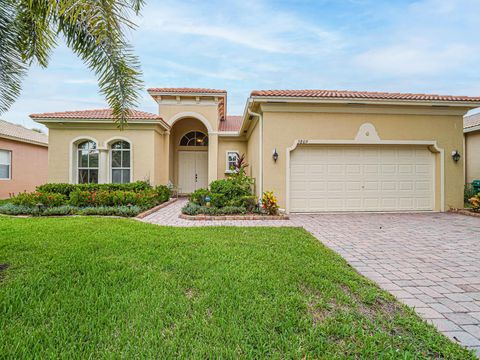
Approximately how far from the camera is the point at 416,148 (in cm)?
934

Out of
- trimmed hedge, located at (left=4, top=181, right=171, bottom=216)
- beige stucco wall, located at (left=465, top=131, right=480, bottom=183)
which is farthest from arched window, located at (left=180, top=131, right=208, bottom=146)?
beige stucco wall, located at (left=465, top=131, right=480, bottom=183)

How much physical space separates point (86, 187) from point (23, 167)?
8134 mm

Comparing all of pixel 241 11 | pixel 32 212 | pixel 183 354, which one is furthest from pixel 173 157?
pixel 183 354

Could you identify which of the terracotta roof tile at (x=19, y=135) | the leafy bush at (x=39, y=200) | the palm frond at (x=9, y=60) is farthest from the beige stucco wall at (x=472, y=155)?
the terracotta roof tile at (x=19, y=135)

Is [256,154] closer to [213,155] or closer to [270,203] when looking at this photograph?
[270,203]

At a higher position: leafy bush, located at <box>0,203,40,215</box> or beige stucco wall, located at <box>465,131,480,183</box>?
beige stucco wall, located at <box>465,131,480,183</box>

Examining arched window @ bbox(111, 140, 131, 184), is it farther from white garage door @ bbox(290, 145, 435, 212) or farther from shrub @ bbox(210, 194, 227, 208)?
white garage door @ bbox(290, 145, 435, 212)

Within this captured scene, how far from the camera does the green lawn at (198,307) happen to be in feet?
6.40

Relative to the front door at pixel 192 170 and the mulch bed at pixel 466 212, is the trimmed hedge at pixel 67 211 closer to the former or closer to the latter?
the front door at pixel 192 170

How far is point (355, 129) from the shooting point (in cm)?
900

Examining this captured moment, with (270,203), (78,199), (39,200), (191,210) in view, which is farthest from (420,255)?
(39,200)

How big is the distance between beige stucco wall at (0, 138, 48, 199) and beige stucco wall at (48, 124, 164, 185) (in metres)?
4.98

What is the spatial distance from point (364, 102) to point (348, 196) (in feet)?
11.5

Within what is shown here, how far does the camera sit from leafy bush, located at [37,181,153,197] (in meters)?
10.3
